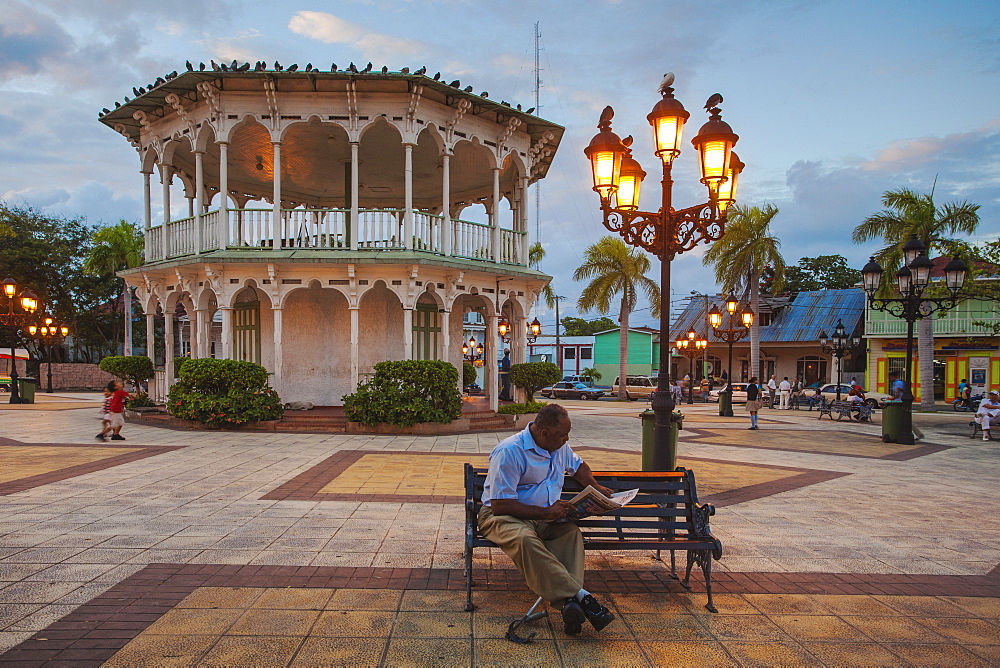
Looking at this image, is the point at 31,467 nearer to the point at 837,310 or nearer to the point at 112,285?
the point at 112,285

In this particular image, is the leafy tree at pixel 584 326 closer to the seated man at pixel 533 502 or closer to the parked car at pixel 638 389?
the parked car at pixel 638 389

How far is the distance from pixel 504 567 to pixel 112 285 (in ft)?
152

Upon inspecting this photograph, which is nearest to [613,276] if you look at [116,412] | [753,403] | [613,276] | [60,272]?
[613,276]

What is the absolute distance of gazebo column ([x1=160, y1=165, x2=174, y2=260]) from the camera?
18094 mm

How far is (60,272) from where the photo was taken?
4219cm

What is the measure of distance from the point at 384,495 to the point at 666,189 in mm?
5240

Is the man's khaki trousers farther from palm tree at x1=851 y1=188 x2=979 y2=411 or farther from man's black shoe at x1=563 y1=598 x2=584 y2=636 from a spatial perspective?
palm tree at x1=851 y1=188 x2=979 y2=411

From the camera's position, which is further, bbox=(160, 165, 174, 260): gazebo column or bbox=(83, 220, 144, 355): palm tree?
bbox=(83, 220, 144, 355): palm tree

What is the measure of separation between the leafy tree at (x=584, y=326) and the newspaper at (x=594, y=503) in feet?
288

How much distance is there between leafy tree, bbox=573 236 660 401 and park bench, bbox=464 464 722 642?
31.9 metres

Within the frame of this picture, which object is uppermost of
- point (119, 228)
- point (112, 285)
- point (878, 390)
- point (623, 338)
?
point (119, 228)

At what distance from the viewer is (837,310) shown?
148 feet

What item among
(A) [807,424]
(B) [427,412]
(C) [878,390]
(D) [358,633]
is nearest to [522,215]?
(B) [427,412]

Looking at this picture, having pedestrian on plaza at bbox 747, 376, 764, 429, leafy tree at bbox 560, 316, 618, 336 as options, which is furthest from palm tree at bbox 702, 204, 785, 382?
leafy tree at bbox 560, 316, 618, 336
